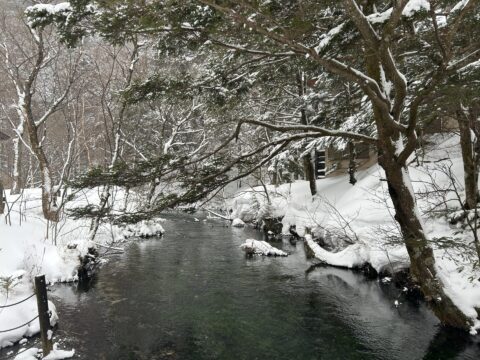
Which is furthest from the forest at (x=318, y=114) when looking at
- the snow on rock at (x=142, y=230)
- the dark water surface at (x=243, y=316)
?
the snow on rock at (x=142, y=230)

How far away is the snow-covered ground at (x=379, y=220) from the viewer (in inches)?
291

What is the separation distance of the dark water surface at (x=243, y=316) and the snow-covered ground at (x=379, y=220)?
0.77m

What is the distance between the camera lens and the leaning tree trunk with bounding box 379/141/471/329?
6.81 metres

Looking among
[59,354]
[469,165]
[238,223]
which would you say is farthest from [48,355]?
[238,223]

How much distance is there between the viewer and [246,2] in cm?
494

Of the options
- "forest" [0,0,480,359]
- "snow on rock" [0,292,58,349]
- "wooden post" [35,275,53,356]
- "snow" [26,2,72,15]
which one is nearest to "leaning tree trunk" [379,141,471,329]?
"forest" [0,0,480,359]

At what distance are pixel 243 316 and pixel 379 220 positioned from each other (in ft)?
21.8

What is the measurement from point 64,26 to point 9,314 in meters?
5.61

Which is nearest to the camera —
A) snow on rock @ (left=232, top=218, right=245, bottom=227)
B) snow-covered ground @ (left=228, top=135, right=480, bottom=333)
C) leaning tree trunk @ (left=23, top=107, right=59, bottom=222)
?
snow-covered ground @ (left=228, top=135, right=480, bottom=333)

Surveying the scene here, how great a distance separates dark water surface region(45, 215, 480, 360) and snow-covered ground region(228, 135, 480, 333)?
2.52 ft

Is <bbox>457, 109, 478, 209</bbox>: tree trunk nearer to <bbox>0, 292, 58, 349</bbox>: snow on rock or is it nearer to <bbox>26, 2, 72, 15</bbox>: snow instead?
<bbox>26, 2, 72, 15</bbox>: snow

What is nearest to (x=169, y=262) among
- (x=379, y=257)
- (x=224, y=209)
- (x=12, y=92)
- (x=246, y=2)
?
(x=379, y=257)

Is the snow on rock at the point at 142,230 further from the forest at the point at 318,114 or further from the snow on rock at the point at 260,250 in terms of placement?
the snow on rock at the point at 260,250

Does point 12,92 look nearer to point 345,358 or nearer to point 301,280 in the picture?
point 301,280
